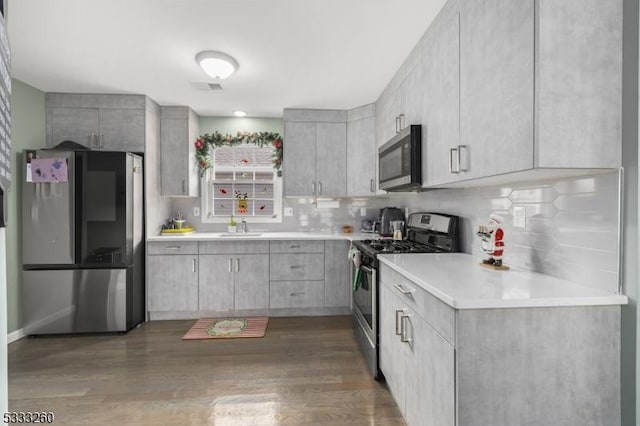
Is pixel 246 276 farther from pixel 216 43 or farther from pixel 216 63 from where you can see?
pixel 216 43

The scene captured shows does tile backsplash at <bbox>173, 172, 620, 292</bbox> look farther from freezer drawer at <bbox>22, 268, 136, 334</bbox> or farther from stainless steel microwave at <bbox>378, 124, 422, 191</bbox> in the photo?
freezer drawer at <bbox>22, 268, 136, 334</bbox>

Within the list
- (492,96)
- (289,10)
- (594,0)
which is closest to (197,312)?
(289,10)

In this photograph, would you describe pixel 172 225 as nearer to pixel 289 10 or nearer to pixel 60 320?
pixel 60 320

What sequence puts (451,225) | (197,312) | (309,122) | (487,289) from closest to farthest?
(487,289)
(451,225)
(197,312)
(309,122)

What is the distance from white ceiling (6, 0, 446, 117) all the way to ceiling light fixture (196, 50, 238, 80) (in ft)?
0.18

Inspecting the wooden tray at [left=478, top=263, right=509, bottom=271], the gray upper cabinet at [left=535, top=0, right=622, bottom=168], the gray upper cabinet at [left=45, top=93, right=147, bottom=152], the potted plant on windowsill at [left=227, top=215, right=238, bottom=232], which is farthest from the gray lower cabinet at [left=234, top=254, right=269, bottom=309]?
the gray upper cabinet at [left=535, top=0, right=622, bottom=168]

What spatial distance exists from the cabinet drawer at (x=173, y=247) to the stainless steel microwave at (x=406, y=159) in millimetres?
2176

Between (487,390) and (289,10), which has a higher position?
(289,10)

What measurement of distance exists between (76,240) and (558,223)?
367cm

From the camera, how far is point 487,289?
1268 millimetres

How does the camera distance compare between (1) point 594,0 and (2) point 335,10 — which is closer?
(1) point 594,0

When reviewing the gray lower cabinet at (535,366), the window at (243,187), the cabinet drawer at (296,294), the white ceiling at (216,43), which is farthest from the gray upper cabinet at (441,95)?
the window at (243,187)

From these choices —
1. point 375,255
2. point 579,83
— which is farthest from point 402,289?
point 579,83

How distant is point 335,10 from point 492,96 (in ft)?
3.60
